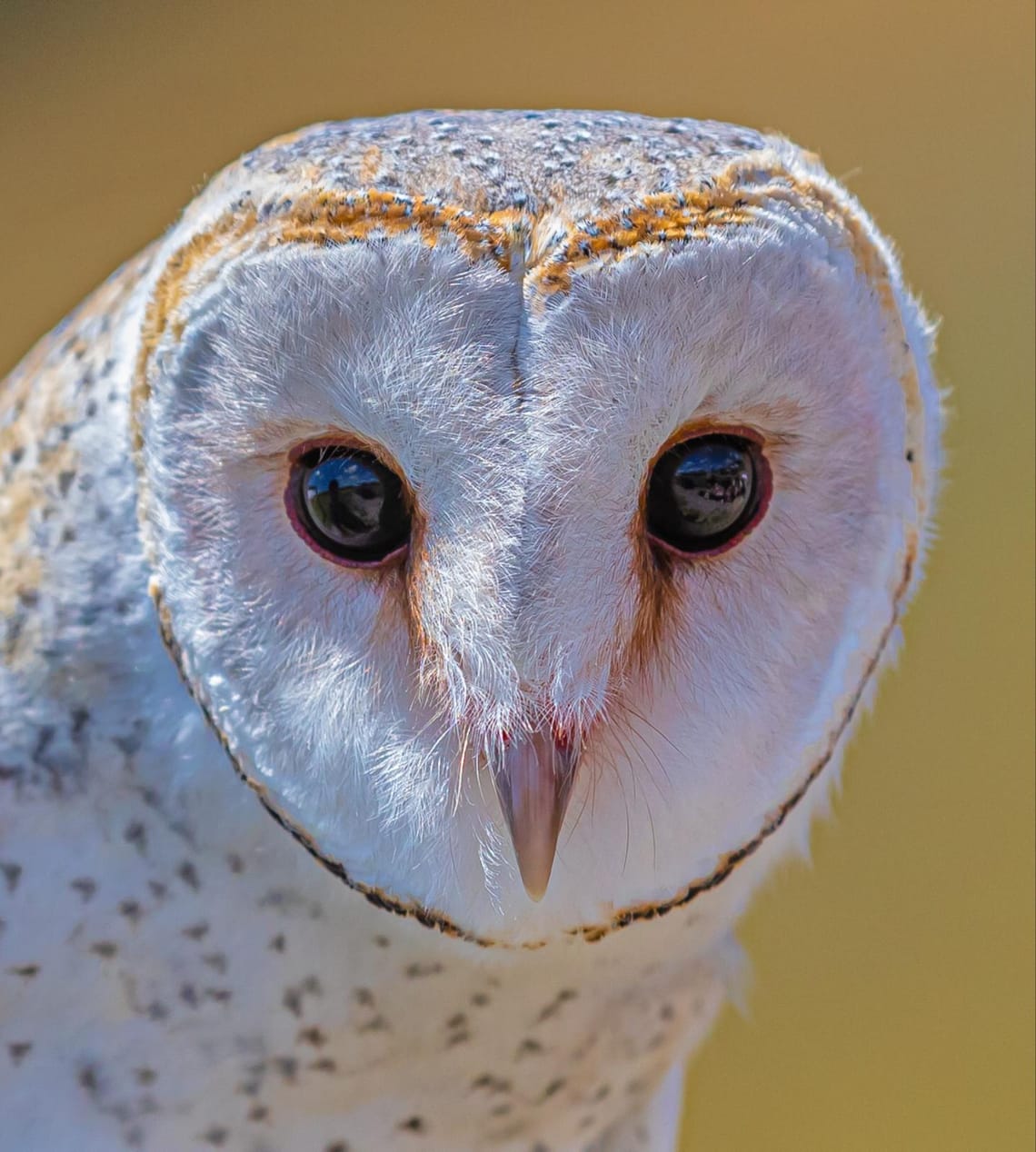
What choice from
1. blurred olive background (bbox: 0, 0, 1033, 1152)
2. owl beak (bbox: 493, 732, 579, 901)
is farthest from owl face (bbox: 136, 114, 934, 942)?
blurred olive background (bbox: 0, 0, 1033, 1152)

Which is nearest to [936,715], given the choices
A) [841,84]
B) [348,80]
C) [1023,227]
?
[1023,227]

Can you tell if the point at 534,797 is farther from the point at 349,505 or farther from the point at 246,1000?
the point at 246,1000

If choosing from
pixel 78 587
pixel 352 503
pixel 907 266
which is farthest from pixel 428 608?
pixel 907 266

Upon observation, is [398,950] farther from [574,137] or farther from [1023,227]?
[1023,227]

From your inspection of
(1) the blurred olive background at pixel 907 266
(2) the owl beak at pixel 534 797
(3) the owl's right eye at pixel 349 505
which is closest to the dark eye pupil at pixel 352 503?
(3) the owl's right eye at pixel 349 505

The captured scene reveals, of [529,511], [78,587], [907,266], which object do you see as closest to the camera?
[529,511]

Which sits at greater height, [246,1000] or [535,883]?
[535,883]

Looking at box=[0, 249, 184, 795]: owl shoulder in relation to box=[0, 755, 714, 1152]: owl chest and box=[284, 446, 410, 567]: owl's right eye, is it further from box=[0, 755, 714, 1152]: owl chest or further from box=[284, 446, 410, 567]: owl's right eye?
box=[284, 446, 410, 567]: owl's right eye

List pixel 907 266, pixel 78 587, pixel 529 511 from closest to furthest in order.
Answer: pixel 529 511 → pixel 78 587 → pixel 907 266
